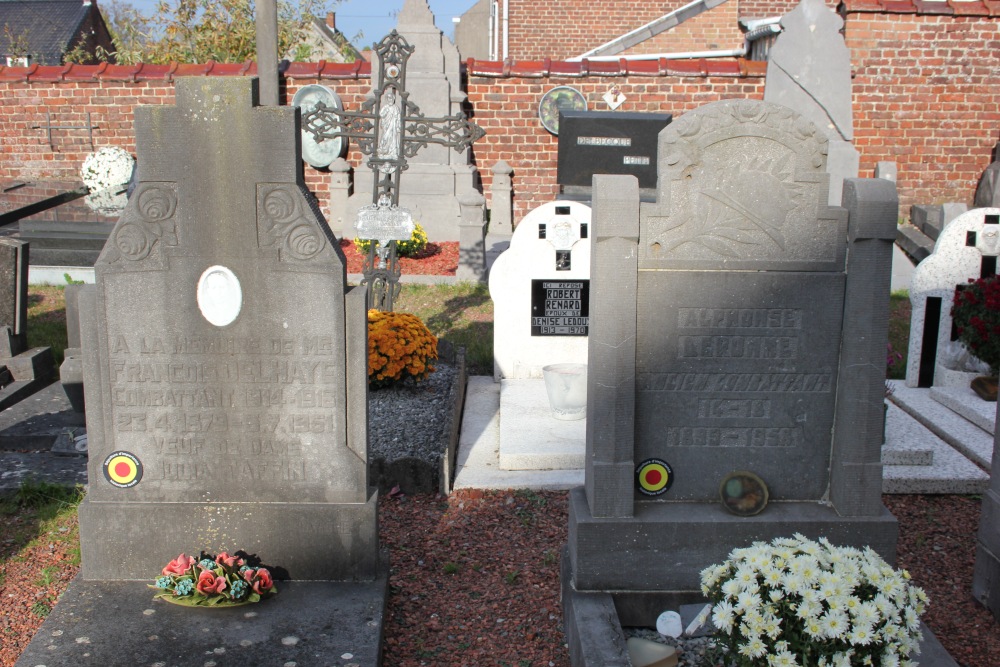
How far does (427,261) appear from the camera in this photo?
12484 mm

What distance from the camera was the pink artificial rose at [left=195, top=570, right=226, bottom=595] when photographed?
3.70m

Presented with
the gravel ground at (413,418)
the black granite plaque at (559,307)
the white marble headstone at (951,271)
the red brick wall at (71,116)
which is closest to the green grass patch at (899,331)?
the white marble headstone at (951,271)

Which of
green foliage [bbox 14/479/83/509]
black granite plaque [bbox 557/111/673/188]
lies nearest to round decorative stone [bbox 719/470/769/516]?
green foliage [bbox 14/479/83/509]

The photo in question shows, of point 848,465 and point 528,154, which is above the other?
point 528,154

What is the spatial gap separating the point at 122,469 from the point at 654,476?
7.59 ft

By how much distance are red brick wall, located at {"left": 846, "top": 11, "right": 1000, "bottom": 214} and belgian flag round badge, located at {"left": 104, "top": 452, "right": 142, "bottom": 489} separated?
13760 mm

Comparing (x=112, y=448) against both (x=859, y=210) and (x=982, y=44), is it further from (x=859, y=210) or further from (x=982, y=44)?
(x=982, y=44)

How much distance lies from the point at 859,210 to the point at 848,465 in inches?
41.5

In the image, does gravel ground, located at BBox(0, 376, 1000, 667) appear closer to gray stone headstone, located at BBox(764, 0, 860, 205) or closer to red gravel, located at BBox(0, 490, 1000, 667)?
red gravel, located at BBox(0, 490, 1000, 667)

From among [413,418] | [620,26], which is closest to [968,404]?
[413,418]

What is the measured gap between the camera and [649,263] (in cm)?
371

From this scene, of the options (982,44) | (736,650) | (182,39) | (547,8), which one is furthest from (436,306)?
(547,8)

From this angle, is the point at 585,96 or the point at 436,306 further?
the point at 585,96

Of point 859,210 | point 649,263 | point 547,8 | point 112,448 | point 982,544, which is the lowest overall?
point 982,544
